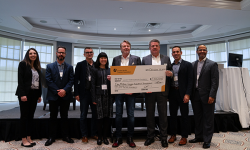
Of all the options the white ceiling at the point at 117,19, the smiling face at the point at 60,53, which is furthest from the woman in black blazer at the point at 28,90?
the white ceiling at the point at 117,19

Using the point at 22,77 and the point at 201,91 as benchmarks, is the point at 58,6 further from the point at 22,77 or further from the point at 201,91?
the point at 201,91

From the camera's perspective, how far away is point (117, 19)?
4.80 meters

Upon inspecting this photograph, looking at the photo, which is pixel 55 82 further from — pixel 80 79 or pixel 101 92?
pixel 101 92

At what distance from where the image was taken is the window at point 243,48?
629 centimetres

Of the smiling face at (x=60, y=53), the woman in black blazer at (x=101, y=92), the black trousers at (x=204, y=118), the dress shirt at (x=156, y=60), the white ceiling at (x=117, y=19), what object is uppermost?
the white ceiling at (x=117, y=19)

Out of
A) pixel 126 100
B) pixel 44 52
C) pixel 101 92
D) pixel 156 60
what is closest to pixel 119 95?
pixel 126 100

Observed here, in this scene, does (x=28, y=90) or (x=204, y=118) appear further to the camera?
(x=204, y=118)

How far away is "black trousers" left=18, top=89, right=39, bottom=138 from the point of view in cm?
223

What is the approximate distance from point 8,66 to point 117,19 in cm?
511

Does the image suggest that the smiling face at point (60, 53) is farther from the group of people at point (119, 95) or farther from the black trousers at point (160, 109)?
the black trousers at point (160, 109)

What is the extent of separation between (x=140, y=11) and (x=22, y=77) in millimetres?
3319

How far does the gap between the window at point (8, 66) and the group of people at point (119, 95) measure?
17.0 ft

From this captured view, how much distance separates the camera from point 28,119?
7.57 ft

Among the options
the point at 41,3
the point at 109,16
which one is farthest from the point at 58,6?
the point at 109,16
